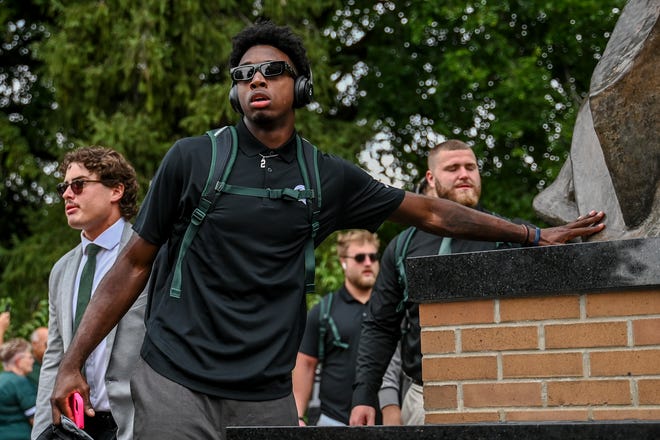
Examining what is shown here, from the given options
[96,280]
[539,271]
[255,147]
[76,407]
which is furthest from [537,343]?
[96,280]

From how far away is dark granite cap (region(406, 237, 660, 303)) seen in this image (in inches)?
129

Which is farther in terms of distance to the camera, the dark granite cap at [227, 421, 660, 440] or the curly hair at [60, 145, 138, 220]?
the curly hair at [60, 145, 138, 220]

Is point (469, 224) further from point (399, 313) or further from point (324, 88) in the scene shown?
point (324, 88)

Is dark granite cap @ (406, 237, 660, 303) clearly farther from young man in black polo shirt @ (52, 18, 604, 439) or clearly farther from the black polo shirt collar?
the black polo shirt collar

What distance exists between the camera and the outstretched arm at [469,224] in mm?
3885

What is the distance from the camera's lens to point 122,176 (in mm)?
4777

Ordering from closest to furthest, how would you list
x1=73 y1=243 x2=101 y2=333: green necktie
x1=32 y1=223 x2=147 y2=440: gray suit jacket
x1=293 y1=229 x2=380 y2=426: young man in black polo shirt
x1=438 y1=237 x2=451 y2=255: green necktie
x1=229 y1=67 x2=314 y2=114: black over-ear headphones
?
x1=229 y1=67 x2=314 y2=114: black over-ear headphones < x1=32 y1=223 x2=147 y2=440: gray suit jacket < x1=73 y1=243 x2=101 y2=333: green necktie < x1=438 y1=237 x2=451 y2=255: green necktie < x1=293 y1=229 x2=380 y2=426: young man in black polo shirt

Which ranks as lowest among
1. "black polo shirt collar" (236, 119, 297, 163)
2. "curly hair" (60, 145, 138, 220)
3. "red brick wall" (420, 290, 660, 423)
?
"red brick wall" (420, 290, 660, 423)

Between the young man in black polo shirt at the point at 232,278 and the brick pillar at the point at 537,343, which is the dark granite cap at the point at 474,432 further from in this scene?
the brick pillar at the point at 537,343

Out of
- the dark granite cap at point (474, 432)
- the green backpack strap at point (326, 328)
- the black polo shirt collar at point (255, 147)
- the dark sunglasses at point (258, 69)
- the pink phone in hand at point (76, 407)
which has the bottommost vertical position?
the dark granite cap at point (474, 432)

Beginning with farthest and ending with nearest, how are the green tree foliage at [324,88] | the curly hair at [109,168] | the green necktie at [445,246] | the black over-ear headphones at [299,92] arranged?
the green tree foliage at [324,88], the green necktie at [445,246], the curly hair at [109,168], the black over-ear headphones at [299,92]

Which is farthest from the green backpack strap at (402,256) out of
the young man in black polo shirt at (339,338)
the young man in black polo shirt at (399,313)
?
the young man in black polo shirt at (339,338)

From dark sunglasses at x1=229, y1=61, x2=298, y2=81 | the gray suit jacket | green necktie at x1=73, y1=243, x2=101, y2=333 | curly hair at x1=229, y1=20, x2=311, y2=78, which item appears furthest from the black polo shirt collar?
green necktie at x1=73, y1=243, x2=101, y2=333

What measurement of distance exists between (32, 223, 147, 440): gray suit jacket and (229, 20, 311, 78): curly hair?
1202mm
